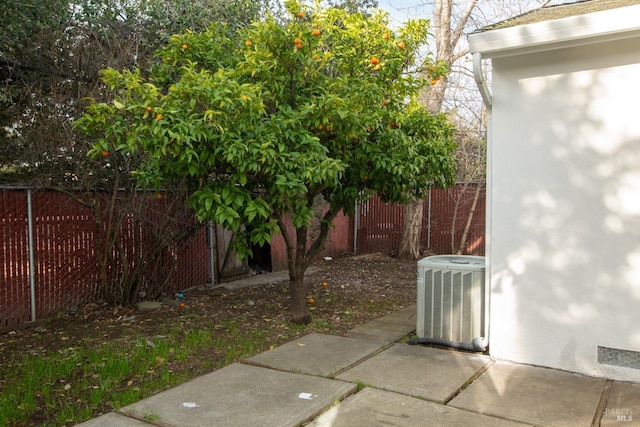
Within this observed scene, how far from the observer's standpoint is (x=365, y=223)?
543 inches

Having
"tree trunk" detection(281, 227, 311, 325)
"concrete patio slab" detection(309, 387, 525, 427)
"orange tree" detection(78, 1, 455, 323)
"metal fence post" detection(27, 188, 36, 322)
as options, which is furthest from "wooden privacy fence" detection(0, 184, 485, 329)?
"concrete patio slab" detection(309, 387, 525, 427)

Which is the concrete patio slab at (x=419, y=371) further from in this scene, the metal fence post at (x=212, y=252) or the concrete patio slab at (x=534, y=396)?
the metal fence post at (x=212, y=252)

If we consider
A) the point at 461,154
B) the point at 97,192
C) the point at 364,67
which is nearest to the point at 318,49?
the point at 364,67

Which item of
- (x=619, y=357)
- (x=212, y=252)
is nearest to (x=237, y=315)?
(x=212, y=252)

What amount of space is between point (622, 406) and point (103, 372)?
4.28m

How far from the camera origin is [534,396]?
4.07 meters

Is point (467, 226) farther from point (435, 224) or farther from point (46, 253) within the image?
point (46, 253)

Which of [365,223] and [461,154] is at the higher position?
[461,154]

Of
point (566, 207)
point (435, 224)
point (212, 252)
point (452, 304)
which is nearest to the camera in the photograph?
point (566, 207)

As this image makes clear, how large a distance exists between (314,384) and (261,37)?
354 centimetres

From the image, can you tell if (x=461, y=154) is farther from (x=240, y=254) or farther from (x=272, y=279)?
(x=240, y=254)

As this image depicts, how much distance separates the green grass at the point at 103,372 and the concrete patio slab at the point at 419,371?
1288 mm

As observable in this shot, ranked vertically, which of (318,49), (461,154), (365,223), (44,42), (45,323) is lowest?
(45,323)

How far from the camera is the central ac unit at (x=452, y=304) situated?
5.26 m
